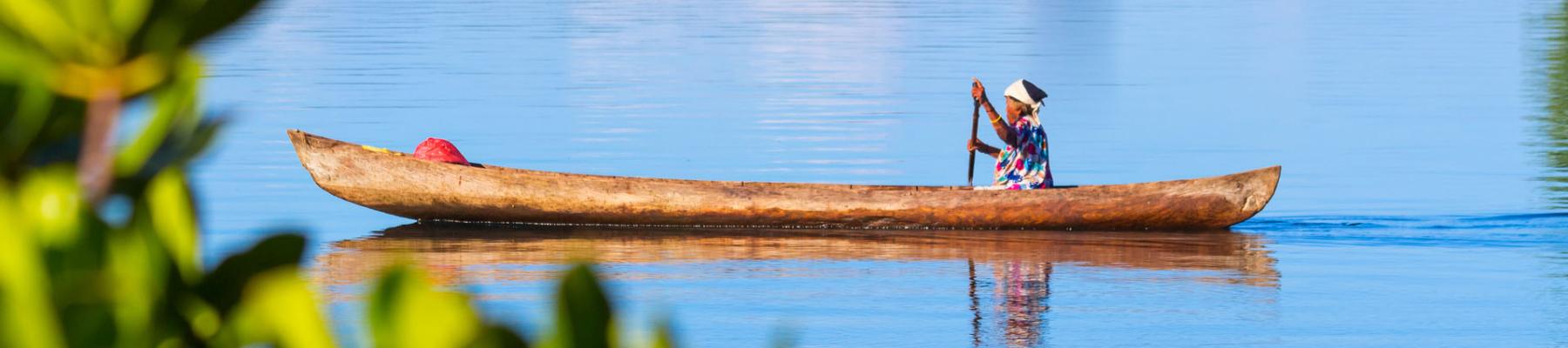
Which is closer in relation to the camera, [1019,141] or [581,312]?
[581,312]

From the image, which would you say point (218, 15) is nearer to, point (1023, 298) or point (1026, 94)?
point (1023, 298)

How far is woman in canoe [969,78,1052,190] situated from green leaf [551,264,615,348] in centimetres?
1092

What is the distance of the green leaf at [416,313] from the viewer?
63cm

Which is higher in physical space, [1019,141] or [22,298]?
[1019,141]

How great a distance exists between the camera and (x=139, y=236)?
0.74 m

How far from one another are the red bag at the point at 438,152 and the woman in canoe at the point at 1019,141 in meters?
3.57

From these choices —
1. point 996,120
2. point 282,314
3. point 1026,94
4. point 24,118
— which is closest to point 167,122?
point 24,118

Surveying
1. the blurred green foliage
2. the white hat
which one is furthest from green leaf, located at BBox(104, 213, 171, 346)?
the white hat

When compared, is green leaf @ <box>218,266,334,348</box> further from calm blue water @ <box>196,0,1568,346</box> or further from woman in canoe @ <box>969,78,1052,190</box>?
woman in canoe @ <box>969,78,1052,190</box>

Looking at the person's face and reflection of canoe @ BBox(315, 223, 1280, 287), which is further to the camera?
the person's face

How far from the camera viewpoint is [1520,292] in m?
10.0

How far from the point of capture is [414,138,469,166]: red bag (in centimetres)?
1315

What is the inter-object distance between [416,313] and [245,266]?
0.17 meters

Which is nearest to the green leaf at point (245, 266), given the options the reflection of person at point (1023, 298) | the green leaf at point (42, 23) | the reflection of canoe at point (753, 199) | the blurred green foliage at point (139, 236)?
the blurred green foliage at point (139, 236)
